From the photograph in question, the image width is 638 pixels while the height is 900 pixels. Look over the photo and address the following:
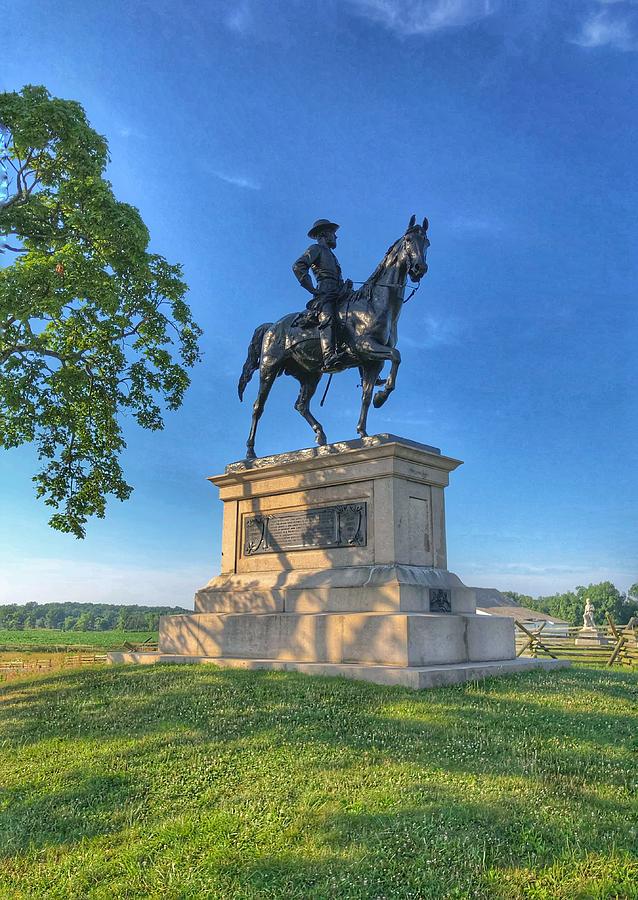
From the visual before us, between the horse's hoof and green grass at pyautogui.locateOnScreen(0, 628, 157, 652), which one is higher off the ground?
the horse's hoof

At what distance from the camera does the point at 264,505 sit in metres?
13.9

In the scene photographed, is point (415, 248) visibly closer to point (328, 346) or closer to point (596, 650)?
point (328, 346)

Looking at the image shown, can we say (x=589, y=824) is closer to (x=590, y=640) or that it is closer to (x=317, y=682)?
(x=317, y=682)

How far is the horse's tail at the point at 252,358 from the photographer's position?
1579 cm

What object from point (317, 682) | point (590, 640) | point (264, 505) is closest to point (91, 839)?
point (317, 682)

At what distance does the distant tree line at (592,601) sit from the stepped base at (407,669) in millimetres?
97837

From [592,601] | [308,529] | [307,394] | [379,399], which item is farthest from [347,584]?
[592,601]

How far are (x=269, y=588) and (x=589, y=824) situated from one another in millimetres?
8330

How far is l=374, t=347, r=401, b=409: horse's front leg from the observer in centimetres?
1258

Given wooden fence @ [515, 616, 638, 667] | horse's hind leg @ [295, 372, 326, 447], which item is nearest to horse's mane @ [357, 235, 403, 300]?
horse's hind leg @ [295, 372, 326, 447]

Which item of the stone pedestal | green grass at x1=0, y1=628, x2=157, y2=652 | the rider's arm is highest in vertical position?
the rider's arm

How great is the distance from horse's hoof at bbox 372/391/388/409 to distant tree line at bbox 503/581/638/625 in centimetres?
9767

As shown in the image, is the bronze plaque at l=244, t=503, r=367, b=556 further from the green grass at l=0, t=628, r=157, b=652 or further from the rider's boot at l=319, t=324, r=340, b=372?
the green grass at l=0, t=628, r=157, b=652

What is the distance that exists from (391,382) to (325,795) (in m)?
8.24
